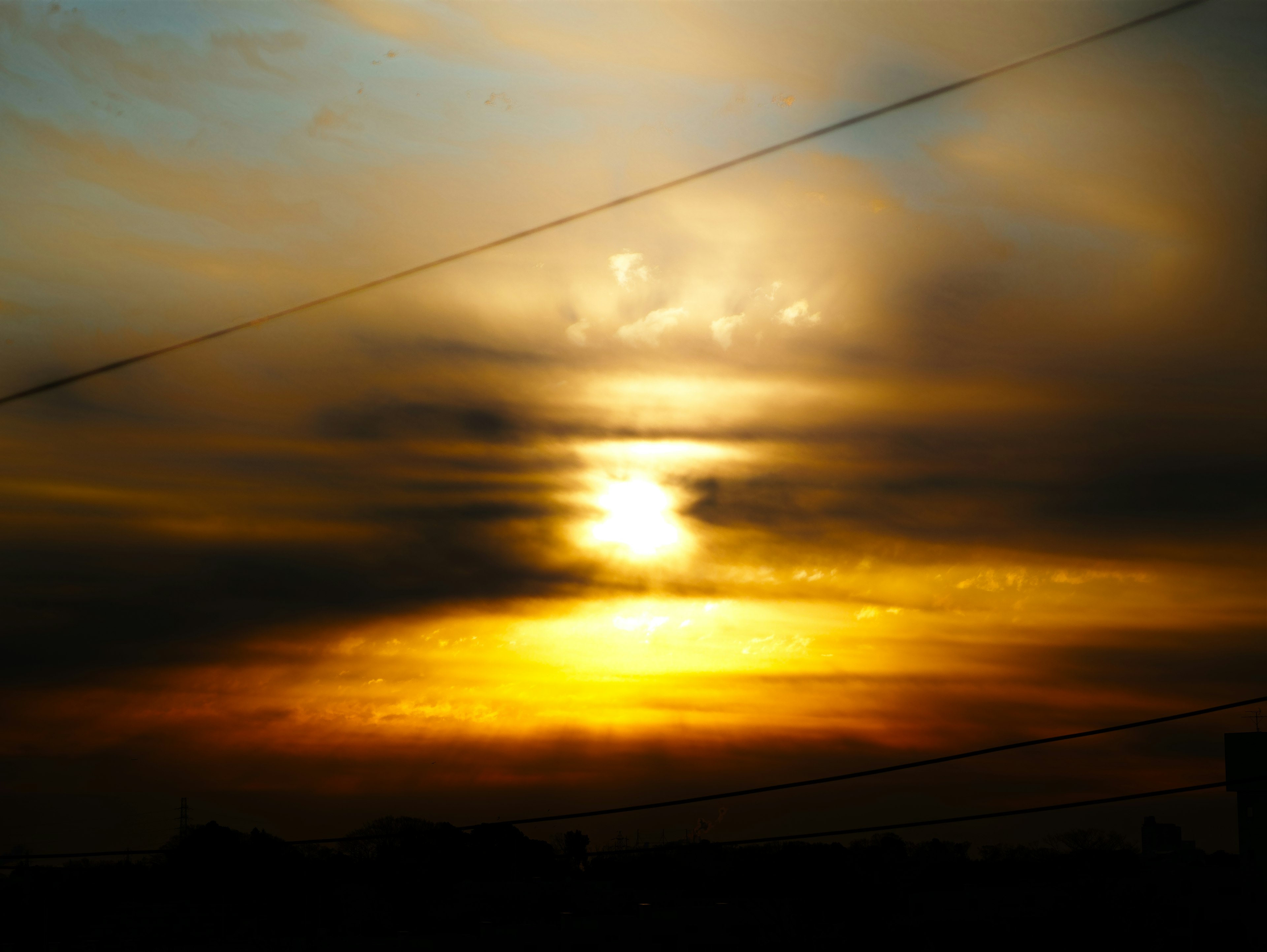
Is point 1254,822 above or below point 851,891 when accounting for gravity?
above

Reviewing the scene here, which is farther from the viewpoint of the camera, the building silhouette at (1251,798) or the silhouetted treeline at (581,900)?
the building silhouette at (1251,798)

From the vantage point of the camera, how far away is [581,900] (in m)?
45.3

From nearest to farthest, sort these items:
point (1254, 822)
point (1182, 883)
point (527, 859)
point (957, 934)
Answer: point (957, 934) → point (1182, 883) → point (527, 859) → point (1254, 822)

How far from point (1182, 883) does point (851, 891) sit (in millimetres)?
13766

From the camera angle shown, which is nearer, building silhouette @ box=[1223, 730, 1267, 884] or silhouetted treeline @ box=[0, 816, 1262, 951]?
silhouetted treeline @ box=[0, 816, 1262, 951]

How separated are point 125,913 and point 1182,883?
41.4 m

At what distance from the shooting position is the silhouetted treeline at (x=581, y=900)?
36.7m

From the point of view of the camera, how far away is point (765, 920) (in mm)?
38406

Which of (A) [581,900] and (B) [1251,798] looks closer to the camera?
(A) [581,900]

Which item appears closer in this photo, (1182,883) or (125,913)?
(125,913)

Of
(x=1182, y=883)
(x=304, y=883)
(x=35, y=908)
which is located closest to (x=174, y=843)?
(x=304, y=883)

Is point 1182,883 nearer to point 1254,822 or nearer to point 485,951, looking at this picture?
point 1254,822

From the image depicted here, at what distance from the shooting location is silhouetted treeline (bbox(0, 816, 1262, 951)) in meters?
36.7

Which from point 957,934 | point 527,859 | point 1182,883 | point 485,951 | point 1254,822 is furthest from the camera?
point 1254,822
